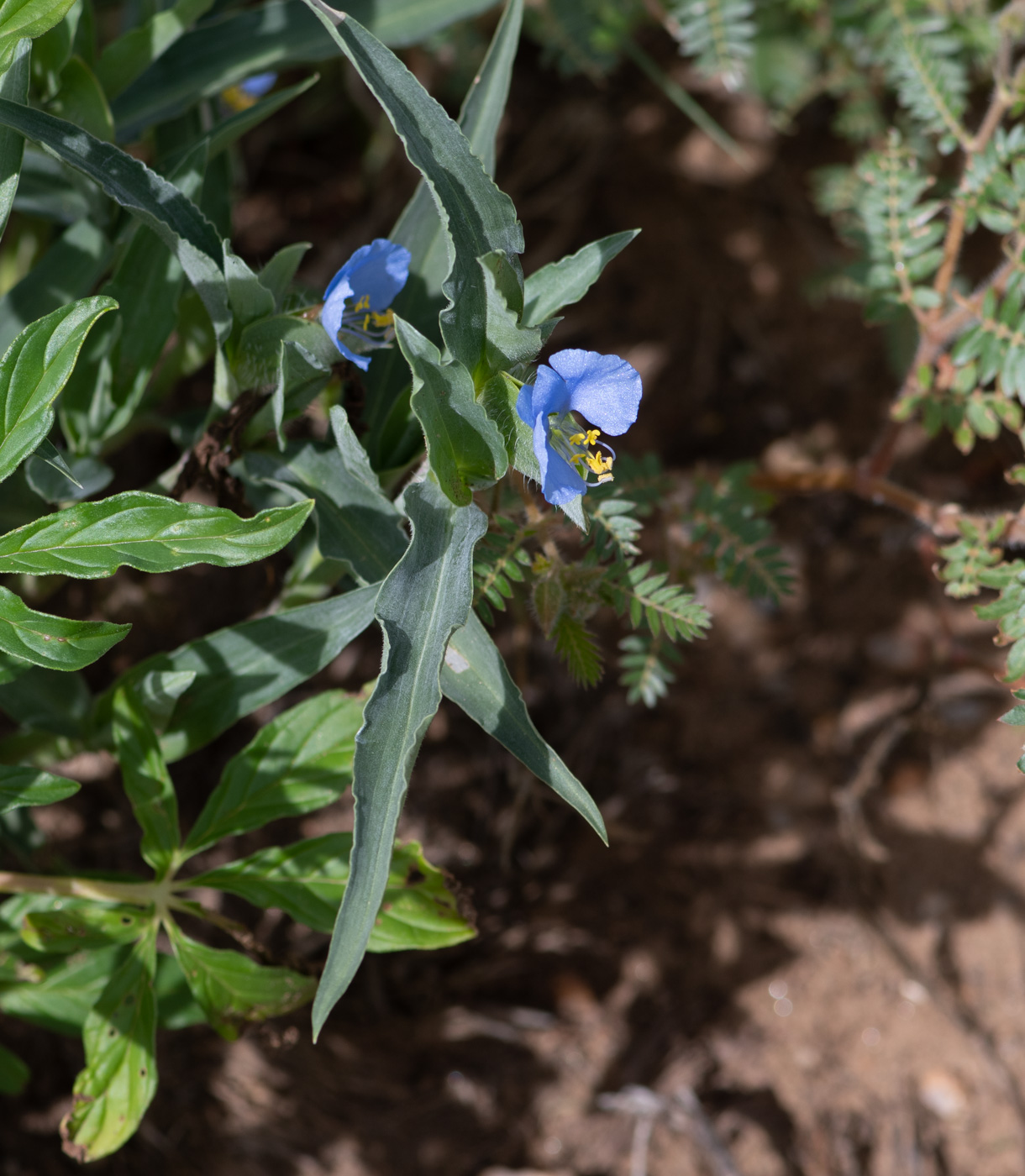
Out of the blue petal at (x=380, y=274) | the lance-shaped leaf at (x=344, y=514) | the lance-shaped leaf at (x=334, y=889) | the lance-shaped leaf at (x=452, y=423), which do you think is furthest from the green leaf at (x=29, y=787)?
the blue petal at (x=380, y=274)

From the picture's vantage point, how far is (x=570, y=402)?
1.08 meters

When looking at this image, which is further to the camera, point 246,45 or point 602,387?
point 246,45

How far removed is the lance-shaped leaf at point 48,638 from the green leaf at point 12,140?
1.44 ft

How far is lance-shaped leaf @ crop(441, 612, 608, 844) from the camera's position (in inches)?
44.1

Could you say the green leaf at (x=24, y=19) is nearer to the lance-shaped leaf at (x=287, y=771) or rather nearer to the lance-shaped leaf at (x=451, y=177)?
the lance-shaped leaf at (x=451, y=177)

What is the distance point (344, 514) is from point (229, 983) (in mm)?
653

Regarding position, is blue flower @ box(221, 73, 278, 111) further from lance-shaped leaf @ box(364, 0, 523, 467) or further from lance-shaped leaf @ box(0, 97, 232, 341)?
lance-shaped leaf @ box(0, 97, 232, 341)

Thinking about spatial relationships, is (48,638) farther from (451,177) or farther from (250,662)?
(451,177)

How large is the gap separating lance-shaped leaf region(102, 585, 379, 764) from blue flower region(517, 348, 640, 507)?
0.35 metres

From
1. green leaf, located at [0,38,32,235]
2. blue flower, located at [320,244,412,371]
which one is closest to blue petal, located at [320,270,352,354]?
blue flower, located at [320,244,412,371]

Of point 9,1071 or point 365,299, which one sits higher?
point 365,299

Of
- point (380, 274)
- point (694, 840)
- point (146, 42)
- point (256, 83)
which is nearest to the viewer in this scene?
point (380, 274)

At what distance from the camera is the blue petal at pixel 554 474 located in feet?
3.31

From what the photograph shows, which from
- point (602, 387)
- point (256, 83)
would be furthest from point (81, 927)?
point (256, 83)
